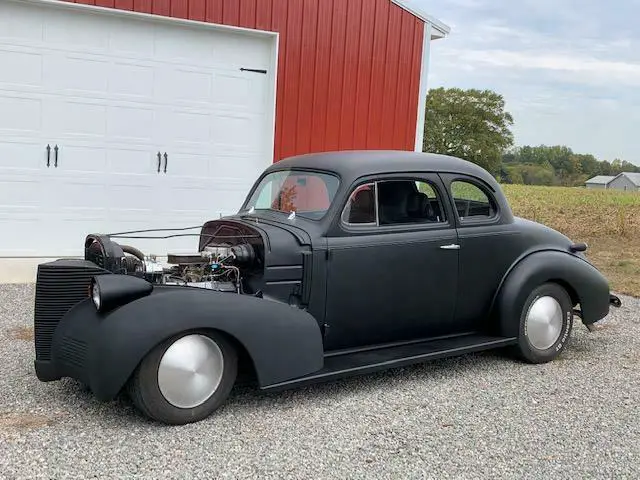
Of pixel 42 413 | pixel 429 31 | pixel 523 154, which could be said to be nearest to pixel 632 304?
pixel 429 31

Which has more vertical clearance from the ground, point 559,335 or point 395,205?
point 395,205

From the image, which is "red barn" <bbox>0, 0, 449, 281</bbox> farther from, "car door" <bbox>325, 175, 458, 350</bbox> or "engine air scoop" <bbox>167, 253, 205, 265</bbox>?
"car door" <bbox>325, 175, 458, 350</bbox>

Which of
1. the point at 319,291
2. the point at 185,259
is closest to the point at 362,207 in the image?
the point at 319,291

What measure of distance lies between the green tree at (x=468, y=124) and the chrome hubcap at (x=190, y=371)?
219 ft

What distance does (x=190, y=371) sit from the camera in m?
3.81

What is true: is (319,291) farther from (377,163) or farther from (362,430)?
(377,163)

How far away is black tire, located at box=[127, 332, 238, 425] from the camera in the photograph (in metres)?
3.70

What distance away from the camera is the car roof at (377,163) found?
4.78m

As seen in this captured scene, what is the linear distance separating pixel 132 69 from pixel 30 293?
312cm

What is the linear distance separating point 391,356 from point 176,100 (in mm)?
5399

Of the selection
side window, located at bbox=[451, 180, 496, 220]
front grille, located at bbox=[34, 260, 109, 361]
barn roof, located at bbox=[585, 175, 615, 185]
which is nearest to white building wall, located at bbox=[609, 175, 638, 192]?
barn roof, located at bbox=[585, 175, 615, 185]

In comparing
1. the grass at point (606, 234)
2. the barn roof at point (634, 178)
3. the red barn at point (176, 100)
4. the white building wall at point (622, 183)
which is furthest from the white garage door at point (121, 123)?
the white building wall at point (622, 183)

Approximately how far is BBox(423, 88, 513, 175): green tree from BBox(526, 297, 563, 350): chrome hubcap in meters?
64.9

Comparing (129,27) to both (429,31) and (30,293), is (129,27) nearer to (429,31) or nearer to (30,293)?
(30,293)
